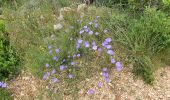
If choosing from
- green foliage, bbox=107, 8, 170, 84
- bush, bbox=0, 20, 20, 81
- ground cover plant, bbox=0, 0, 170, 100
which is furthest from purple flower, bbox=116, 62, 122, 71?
bush, bbox=0, 20, 20, 81

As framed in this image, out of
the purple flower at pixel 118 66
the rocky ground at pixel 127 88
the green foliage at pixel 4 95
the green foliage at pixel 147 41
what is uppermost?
the green foliage at pixel 147 41

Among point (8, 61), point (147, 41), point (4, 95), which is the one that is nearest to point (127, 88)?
point (147, 41)

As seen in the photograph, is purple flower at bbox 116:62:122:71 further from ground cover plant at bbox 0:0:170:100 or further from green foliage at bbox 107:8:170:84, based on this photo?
green foliage at bbox 107:8:170:84

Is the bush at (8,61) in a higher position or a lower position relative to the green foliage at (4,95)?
higher

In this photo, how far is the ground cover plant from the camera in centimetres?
352

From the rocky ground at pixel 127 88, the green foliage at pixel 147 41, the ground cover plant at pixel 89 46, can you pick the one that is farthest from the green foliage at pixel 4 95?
the green foliage at pixel 147 41

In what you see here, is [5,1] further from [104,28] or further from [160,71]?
[160,71]

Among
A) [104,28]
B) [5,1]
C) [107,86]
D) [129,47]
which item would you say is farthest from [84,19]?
[5,1]

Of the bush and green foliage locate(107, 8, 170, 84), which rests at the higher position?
green foliage locate(107, 8, 170, 84)

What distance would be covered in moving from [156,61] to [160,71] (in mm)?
165

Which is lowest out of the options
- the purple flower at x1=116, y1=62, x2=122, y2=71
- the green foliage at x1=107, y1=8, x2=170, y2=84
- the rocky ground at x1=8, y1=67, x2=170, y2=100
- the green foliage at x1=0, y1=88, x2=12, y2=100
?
the green foliage at x1=0, y1=88, x2=12, y2=100

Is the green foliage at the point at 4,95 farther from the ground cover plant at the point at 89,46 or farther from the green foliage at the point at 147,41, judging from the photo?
the green foliage at the point at 147,41

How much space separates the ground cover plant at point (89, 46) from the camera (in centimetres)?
352

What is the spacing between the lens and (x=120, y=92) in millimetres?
3439
